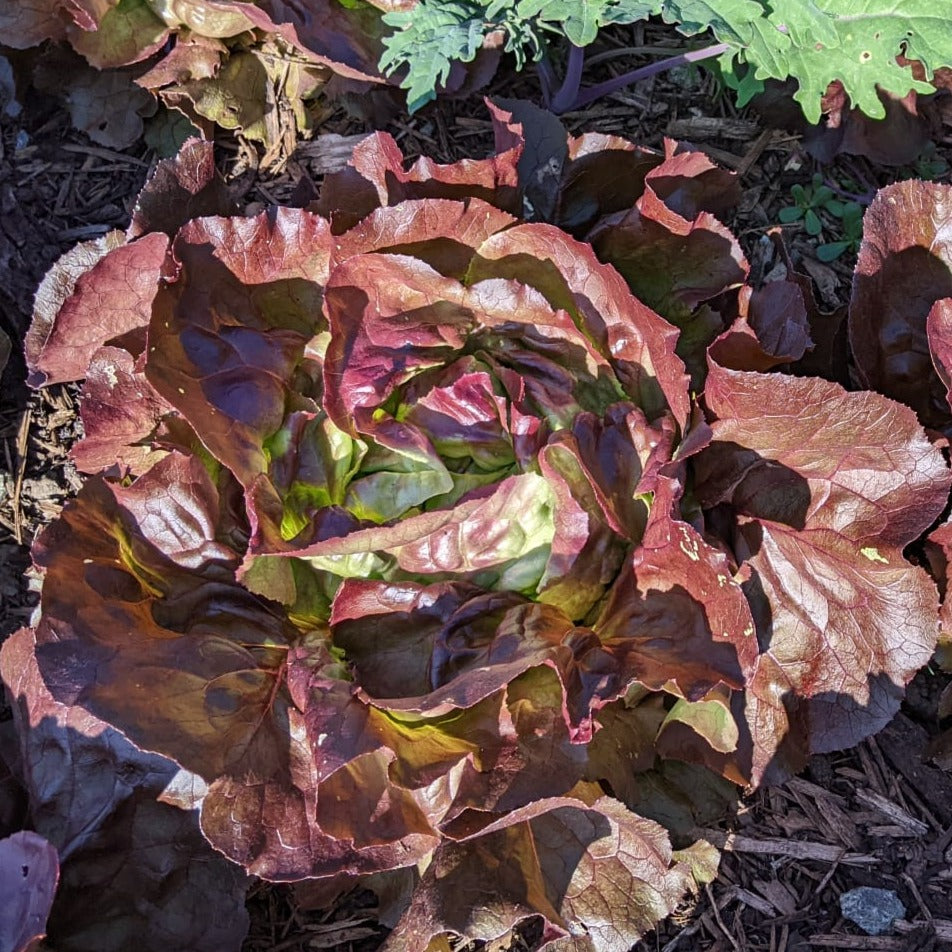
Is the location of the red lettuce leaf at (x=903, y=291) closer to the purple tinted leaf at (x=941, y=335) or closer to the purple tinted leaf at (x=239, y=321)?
the purple tinted leaf at (x=941, y=335)

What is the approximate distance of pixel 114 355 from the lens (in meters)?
2.34

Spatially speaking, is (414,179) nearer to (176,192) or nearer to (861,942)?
(176,192)

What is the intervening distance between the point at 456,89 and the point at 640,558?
160cm

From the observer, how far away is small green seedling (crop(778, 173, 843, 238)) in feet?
10.4

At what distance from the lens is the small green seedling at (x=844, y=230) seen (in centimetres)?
313

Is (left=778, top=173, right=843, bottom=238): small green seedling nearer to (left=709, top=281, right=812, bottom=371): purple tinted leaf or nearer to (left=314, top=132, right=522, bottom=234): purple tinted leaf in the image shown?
(left=709, top=281, right=812, bottom=371): purple tinted leaf

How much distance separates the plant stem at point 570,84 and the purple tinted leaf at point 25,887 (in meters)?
2.38

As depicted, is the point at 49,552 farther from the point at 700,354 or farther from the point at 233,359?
the point at 700,354

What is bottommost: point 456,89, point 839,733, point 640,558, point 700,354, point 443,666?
point 839,733

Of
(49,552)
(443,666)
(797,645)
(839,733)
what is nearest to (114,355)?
(49,552)

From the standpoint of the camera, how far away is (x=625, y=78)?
120 inches

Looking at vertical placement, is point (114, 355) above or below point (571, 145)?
below

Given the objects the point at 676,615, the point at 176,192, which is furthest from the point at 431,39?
the point at 676,615

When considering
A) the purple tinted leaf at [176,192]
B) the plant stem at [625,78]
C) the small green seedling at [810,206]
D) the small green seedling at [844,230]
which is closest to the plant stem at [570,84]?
the plant stem at [625,78]
